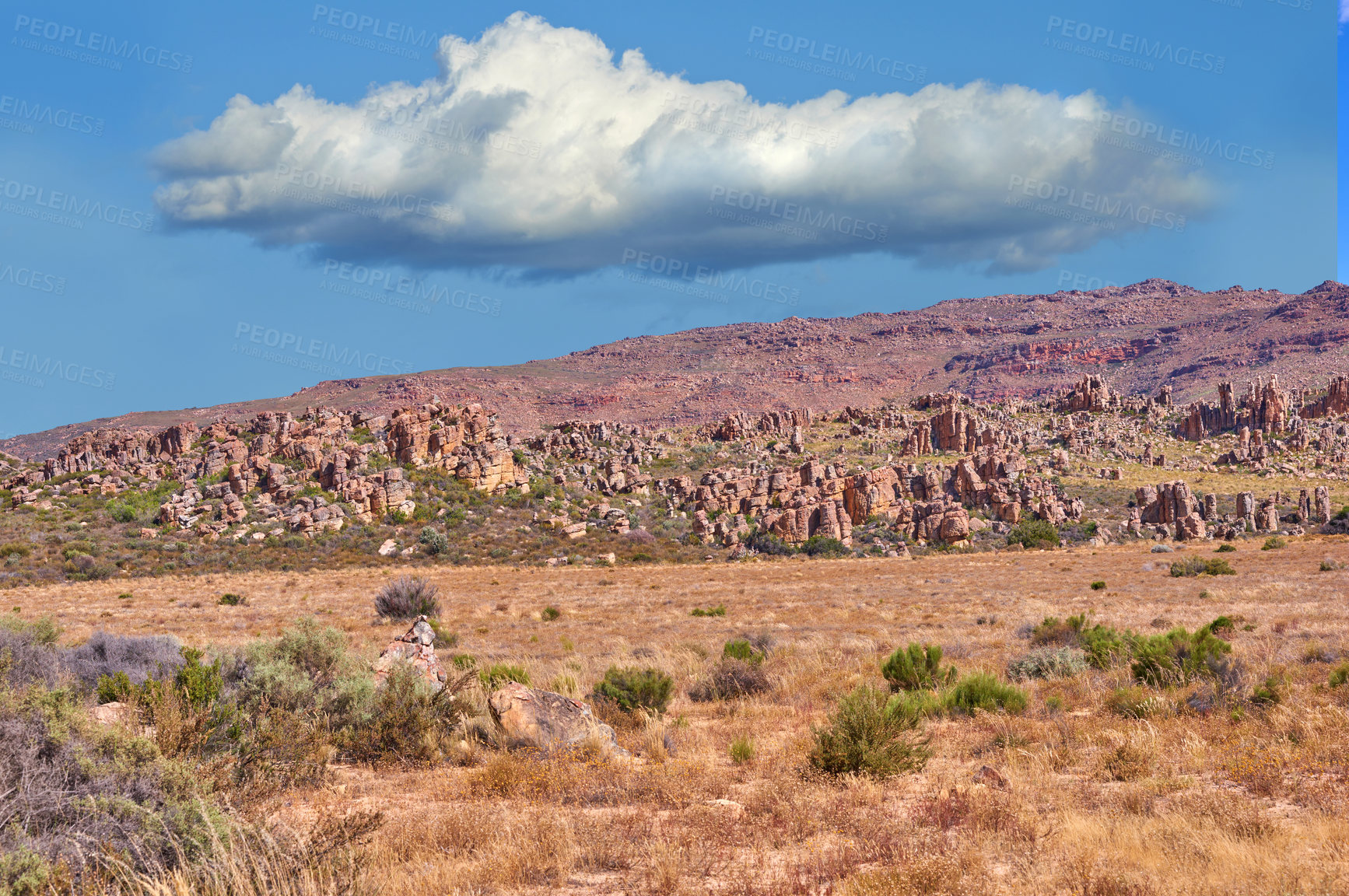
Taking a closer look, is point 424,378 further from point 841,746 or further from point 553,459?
point 841,746

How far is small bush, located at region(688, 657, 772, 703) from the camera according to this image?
1327cm

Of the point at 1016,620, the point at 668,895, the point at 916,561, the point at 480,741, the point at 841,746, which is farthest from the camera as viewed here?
the point at 916,561

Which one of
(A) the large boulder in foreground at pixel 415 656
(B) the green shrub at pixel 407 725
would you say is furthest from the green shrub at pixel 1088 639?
(A) the large boulder in foreground at pixel 415 656

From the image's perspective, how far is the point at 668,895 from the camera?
5.39m

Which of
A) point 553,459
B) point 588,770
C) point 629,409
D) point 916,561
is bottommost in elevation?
point 916,561

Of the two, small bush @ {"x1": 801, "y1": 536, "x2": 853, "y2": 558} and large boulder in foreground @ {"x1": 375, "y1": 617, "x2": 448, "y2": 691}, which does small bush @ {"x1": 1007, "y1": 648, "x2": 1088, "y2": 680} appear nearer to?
large boulder in foreground @ {"x1": 375, "y1": 617, "x2": 448, "y2": 691}

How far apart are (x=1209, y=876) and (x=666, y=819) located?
389cm

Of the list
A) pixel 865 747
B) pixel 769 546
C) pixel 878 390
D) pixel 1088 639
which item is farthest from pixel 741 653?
pixel 878 390

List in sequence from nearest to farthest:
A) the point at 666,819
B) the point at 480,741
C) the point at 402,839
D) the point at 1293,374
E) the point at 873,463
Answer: the point at 402,839, the point at 666,819, the point at 480,741, the point at 873,463, the point at 1293,374

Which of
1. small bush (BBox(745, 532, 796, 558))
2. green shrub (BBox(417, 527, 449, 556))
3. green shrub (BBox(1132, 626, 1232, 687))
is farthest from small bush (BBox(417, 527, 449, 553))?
green shrub (BBox(1132, 626, 1232, 687))

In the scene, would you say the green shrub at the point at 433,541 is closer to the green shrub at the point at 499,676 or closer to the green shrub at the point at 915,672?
the green shrub at the point at 499,676

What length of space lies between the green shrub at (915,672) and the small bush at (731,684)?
1.98 metres

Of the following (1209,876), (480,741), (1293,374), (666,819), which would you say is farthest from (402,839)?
(1293,374)

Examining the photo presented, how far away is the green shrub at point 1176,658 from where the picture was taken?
37.1 ft
